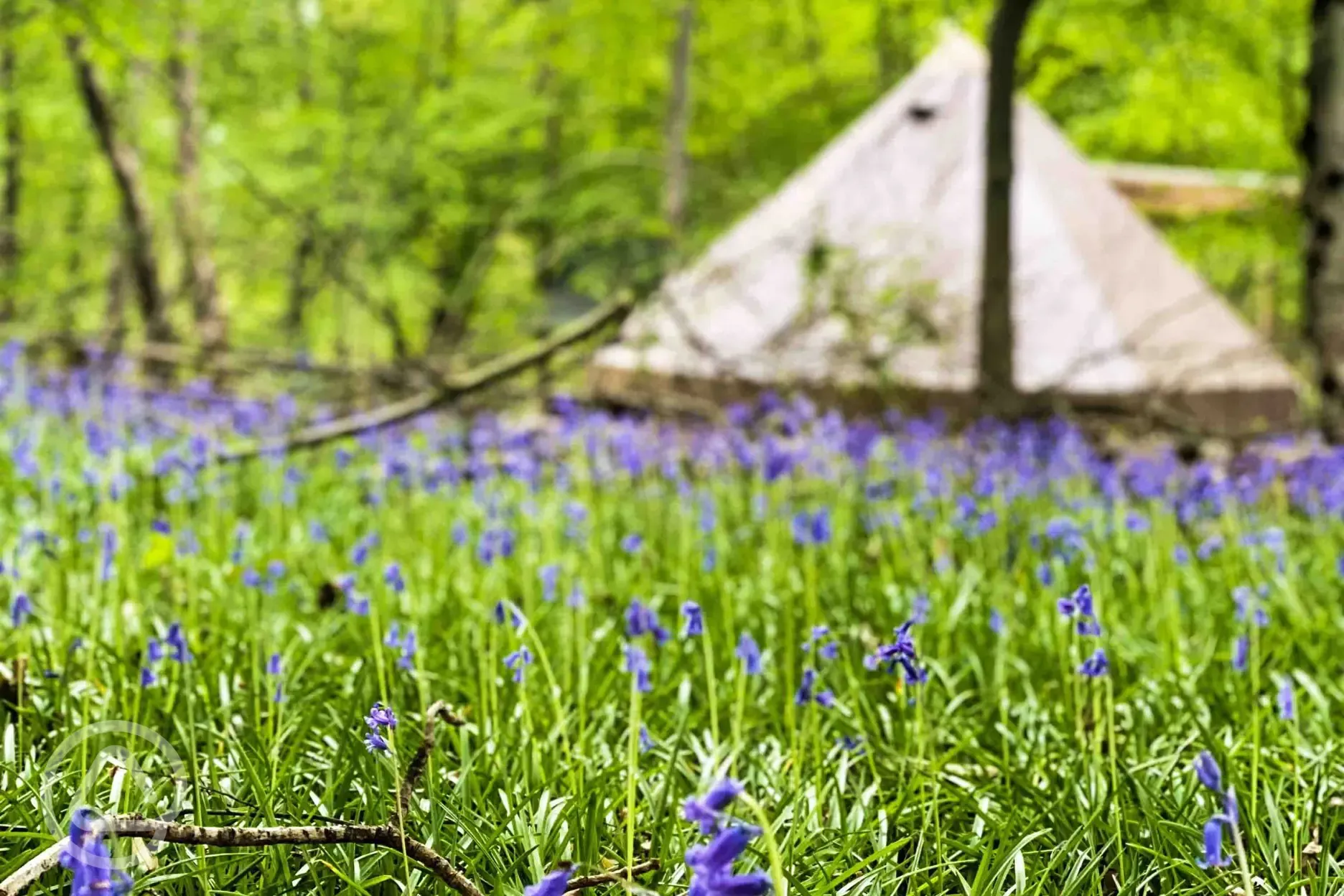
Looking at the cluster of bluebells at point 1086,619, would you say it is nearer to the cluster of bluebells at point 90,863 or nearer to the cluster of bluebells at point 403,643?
the cluster of bluebells at point 403,643

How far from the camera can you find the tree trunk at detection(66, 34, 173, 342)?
8.57 meters

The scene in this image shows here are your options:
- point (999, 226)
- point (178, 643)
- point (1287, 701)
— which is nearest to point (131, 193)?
point (999, 226)

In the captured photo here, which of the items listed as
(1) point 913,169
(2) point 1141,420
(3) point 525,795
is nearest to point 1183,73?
(1) point 913,169

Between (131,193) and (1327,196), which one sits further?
(131,193)

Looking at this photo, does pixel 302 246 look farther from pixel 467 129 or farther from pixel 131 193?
pixel 467 129

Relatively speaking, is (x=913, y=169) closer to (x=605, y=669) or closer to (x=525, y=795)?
(x=605, y=669)

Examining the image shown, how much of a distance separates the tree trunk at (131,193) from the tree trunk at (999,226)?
6.03 m

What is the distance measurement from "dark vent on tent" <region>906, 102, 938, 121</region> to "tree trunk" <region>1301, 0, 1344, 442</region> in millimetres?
3776

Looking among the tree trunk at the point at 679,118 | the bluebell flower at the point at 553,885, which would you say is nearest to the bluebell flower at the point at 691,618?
the bluebell flower at the point at 553,885

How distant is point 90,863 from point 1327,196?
20.2ft

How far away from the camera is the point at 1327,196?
18.0 feet

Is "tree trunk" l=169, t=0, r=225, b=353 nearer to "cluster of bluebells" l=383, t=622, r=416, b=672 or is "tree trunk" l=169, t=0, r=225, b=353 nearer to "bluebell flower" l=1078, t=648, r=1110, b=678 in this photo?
Result: "cluster of bluebells" l=383, t=622, r=416, b=672

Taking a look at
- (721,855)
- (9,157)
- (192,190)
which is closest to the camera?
(721,855)

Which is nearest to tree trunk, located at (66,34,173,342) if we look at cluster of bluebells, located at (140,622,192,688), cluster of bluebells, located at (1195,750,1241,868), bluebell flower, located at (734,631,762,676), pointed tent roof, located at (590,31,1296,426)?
pointed tent roof, located at (590,31,1296,426)
